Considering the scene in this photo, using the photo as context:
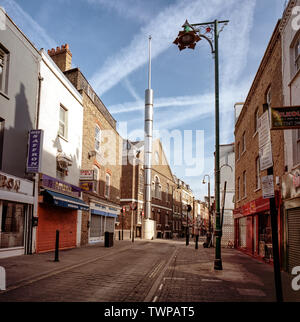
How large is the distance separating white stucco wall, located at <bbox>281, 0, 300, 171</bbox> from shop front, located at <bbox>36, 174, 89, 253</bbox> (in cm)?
985

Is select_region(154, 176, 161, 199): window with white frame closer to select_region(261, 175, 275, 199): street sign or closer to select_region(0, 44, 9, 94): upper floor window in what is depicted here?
select_region(0, 44, 9, 94): upper floor window

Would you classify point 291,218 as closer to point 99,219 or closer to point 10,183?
point 10,183

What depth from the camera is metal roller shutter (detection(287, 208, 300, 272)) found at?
382 inches

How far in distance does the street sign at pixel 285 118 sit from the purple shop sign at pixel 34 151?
9.88 meters

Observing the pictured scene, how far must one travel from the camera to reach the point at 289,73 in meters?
10.9

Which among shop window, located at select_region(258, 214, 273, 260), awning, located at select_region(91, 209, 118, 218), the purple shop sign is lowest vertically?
shop window, located at select_region(258, 214, 273, 260)

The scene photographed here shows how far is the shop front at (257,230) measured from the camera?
13195 millimetres

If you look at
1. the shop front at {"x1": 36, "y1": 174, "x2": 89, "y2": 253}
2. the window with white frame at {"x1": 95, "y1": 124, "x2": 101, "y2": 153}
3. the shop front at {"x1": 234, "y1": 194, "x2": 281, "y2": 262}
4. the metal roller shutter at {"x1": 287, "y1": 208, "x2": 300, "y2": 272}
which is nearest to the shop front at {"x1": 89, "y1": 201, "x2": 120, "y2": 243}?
the shop front at {"x1": 36, "y1": 174, "x2": 89, "y2": 253}

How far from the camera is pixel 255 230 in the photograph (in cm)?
1598

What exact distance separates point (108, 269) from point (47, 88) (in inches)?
371

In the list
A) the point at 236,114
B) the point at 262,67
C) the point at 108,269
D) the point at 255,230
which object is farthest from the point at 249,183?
the point at 108,269

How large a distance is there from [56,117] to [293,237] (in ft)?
39.9

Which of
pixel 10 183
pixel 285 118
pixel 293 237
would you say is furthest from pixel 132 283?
pixel 10 183

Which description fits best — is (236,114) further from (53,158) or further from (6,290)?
(6,290)
